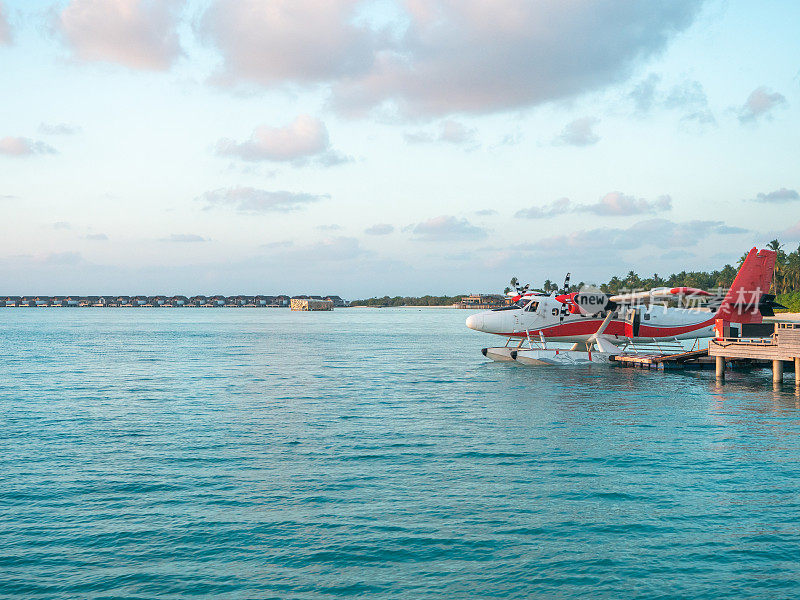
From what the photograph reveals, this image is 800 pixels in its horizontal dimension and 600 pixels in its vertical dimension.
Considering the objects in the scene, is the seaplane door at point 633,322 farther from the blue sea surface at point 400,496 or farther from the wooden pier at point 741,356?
the blue sea surface at point 400,496

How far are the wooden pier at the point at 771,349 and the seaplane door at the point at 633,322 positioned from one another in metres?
8.40

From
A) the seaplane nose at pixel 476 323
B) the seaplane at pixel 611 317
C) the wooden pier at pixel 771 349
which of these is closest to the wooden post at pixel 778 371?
the wooden pier at pixel 771 349

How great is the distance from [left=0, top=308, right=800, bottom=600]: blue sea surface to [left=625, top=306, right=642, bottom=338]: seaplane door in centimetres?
1490

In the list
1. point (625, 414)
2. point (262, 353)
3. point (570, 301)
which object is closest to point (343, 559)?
point (625, 414)

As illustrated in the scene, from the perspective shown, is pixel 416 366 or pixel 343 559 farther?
pixel 416 366

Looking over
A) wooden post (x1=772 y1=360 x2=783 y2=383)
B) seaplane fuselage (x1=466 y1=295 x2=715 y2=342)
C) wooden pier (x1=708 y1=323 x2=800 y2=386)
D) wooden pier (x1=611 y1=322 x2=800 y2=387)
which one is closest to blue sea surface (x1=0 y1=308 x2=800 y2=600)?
wooden pier (x1=708 y1=323 x2=800 y2=386)

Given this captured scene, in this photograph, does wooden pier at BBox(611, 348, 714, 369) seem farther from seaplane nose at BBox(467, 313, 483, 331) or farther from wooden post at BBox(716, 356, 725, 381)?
seaplane nose at BBox(467, 313, 483, 331)

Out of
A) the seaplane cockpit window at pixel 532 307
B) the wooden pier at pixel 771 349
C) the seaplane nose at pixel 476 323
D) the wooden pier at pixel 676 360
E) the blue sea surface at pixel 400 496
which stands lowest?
the blue sea surface at pixel 400 496

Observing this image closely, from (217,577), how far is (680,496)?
31.0ft

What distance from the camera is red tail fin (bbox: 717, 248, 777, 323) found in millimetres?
41031

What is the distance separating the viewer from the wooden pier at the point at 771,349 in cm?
3120

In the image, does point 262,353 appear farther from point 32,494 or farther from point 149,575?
point 149,575

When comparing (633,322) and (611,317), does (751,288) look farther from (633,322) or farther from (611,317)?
(611,317)

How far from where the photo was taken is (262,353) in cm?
5981
